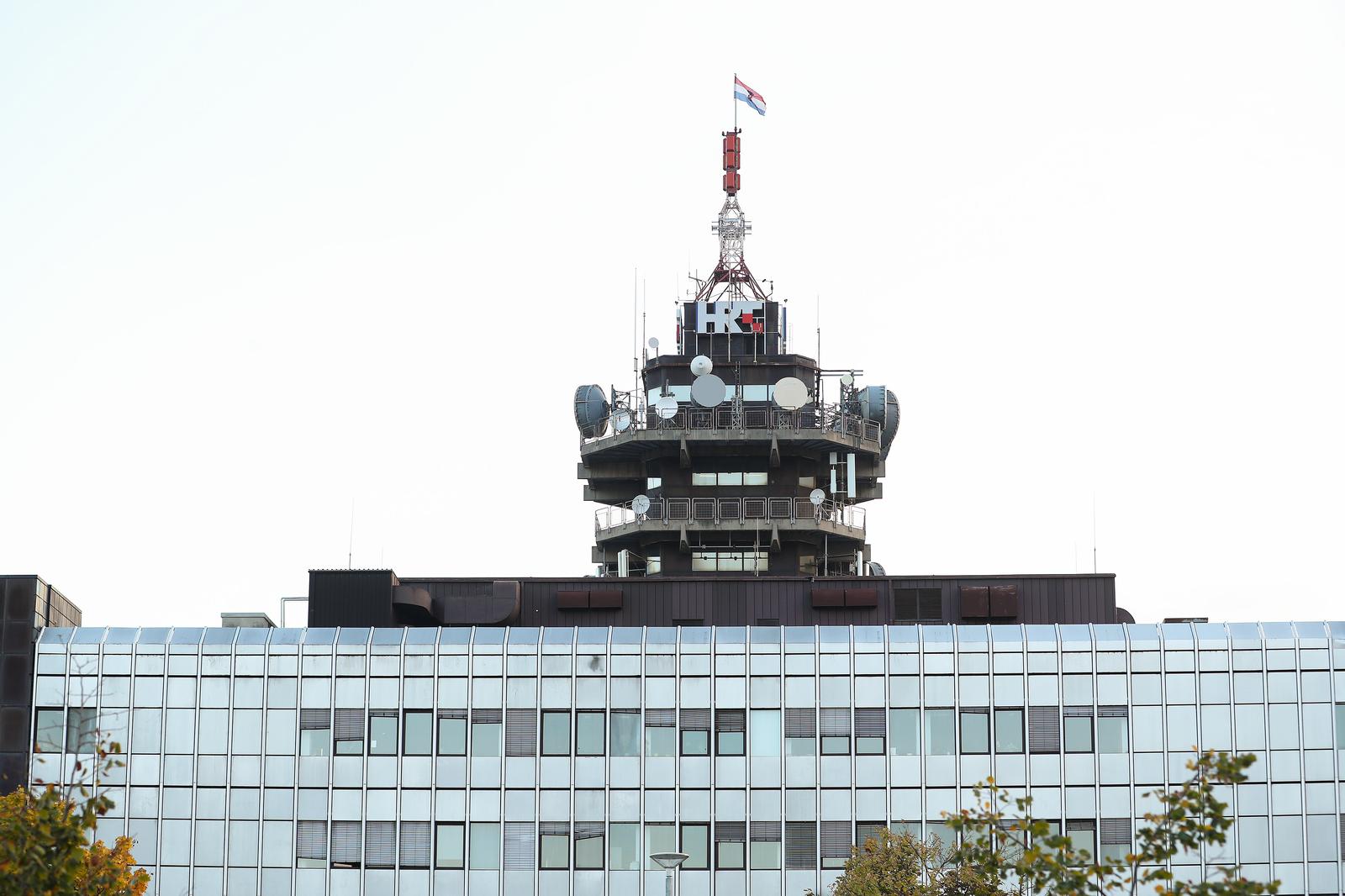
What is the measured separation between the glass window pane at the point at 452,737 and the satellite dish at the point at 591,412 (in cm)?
2466

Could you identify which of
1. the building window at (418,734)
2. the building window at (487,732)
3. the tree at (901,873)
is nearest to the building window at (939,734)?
the tree at (901,873)

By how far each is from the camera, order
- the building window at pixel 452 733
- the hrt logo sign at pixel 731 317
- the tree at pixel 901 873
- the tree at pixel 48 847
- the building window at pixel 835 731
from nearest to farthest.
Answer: the tree at pixel 48 847 → the tree at pixel 901 873 → the building window at pixel 835 731 → the building window at pixel 452 733 → the hrt logo sign at pixel 731 317

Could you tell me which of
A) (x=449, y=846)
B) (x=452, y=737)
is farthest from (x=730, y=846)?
(x=452, y=737)

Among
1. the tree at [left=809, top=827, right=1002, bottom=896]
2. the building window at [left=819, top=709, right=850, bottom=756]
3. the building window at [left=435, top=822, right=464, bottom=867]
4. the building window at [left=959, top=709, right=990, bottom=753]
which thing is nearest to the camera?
the tree at [left=809, top=827, right=1002, bottom=896]

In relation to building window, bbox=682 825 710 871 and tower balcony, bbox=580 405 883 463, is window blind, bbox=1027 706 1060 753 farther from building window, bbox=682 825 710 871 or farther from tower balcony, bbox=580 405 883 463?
tower balcony, bbox=580 405 883 463

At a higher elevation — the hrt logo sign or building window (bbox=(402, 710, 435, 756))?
the hrt logo sign

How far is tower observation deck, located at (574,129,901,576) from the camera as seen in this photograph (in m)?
108

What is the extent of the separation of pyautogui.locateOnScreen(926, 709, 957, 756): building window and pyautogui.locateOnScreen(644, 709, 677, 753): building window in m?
10.4

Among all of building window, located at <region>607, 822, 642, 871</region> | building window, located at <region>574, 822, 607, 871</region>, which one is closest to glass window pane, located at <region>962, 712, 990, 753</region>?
building window, located at <region>607, 822, 642, 871</region>

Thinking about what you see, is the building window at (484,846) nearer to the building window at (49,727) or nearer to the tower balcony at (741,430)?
the building window at (49,727)

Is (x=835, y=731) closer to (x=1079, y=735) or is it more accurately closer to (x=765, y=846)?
(x=765, y=846)

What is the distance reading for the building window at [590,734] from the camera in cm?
8938

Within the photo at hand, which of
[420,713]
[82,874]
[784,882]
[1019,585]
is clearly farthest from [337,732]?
[82,874]

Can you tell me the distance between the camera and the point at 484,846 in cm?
8850
